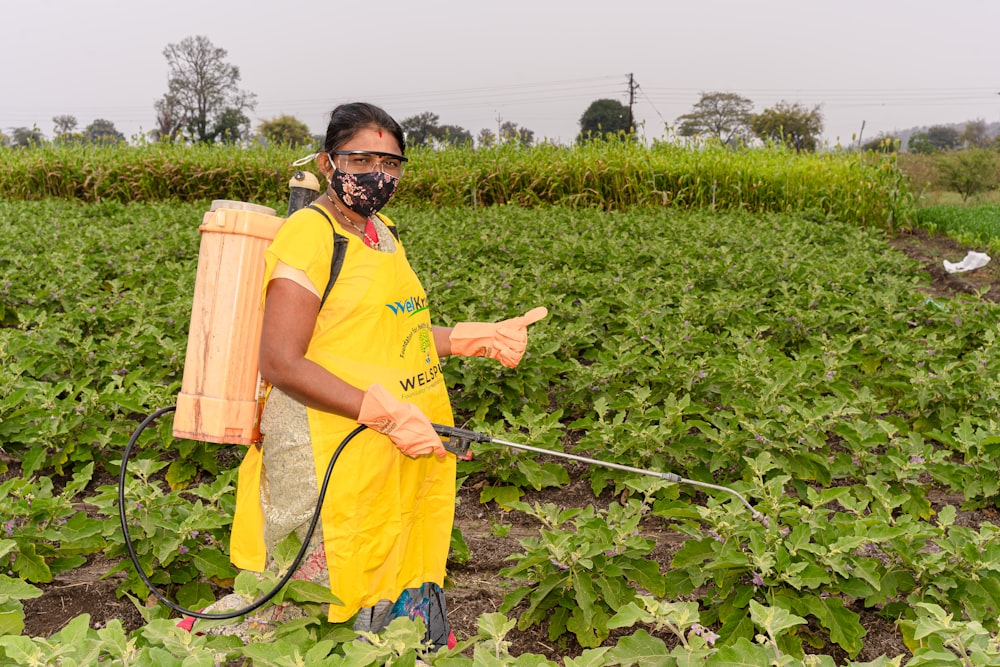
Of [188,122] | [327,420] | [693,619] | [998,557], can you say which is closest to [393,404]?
[327,420]

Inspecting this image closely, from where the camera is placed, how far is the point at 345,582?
212cm

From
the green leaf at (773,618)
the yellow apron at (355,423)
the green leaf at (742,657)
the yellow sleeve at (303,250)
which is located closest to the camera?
the green leaf at (742,657)

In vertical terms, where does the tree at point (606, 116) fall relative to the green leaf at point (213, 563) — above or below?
above

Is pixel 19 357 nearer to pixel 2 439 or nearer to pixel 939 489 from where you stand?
pixel 2 439

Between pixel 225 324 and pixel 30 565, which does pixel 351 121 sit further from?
pixel 30 565

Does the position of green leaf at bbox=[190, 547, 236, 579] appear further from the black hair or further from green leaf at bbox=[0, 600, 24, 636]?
the black hair

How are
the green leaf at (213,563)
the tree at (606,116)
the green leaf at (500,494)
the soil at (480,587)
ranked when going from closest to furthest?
the green leaf at (213,563) < the soil at (480,587) < the green leaf at (500,494) < the tree at (606,116)

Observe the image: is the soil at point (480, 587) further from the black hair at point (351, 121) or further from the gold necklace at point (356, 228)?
the black hair at point (351, 121)

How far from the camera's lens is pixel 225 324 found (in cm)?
205

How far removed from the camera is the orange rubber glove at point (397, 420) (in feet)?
6.65

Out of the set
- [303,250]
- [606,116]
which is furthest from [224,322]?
[606,116]

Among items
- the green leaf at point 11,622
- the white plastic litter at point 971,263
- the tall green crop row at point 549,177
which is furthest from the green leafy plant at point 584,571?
the tall green crop row at point 549,177

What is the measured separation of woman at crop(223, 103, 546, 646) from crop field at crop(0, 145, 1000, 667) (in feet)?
0.65

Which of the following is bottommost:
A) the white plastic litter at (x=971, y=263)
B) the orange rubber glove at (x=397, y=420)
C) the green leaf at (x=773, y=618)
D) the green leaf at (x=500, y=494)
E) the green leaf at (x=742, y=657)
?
the green leaf at (x=500, y=494)
